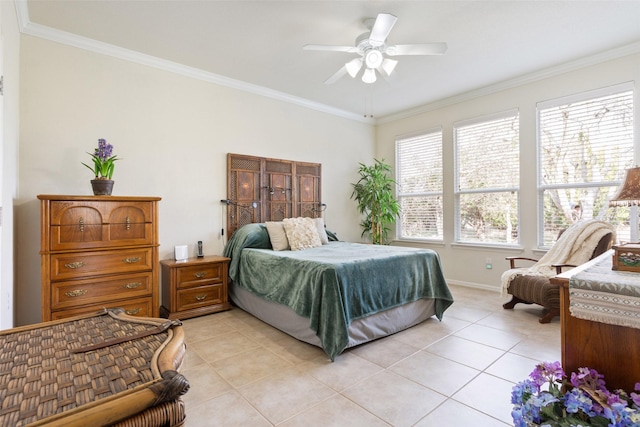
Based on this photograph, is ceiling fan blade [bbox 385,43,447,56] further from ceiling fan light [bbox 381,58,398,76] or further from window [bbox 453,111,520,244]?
window [bbox 453,111,520,244]

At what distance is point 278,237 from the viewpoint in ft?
12.5

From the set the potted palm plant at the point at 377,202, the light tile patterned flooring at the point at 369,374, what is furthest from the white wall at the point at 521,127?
the light tile patterned flooring at the point at 369,374

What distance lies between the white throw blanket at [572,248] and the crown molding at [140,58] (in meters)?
3.74

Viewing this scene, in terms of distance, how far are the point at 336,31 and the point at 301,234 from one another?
7.37ft

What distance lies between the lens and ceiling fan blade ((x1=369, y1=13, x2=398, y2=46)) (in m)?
2.34

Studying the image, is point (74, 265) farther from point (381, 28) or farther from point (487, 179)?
point (487, 179)

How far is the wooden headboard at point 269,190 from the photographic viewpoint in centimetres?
416

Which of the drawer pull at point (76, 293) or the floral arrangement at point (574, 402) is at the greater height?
the drawer pull at point (76, 293)

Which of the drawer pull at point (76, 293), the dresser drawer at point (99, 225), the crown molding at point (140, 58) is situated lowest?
the drawer pull at point (76, 293)

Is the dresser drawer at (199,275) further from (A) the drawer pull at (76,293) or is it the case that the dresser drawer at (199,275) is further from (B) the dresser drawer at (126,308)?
(A) the drawer pull at (76,293)

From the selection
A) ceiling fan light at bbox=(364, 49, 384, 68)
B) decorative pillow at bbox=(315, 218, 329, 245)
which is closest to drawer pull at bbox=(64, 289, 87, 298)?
decorative pillow at bbox=(315, 218, 329, 245)

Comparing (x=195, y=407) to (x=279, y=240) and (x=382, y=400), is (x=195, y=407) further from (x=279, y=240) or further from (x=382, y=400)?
(x=279, y=240)

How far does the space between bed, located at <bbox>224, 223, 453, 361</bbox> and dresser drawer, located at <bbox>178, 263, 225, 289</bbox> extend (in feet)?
0.56

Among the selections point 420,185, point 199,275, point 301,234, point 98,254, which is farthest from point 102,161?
point 420,185
